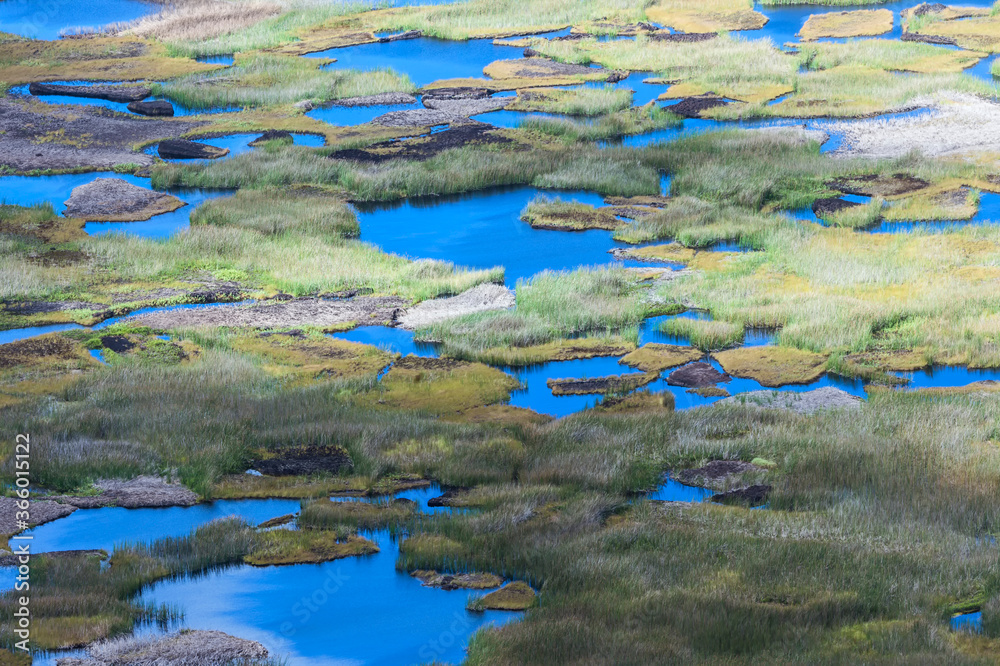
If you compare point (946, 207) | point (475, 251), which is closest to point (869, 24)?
point (946, 207)

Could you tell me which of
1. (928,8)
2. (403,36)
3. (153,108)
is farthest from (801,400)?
(928,8)

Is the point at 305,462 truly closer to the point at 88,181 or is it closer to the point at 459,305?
the point at 459,305

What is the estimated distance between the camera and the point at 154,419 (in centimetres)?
967

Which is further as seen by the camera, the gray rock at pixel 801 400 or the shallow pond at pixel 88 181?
the shallow pond at pixel 88 181

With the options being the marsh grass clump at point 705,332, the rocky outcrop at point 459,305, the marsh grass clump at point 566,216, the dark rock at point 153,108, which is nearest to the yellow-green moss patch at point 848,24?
the marsh grass clump at point 566,216

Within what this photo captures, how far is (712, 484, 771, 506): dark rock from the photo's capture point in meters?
8.25

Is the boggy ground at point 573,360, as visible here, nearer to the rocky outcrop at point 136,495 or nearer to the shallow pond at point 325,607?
the rocky outcrop at point 136,495

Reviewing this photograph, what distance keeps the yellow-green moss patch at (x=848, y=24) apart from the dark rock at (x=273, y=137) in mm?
14151

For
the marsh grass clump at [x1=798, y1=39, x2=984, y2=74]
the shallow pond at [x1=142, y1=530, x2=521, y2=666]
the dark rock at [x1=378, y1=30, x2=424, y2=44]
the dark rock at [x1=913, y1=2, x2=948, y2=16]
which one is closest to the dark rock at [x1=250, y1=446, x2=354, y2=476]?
the shallow pond at [x1=142, y1=530, x2=521, y2=666]

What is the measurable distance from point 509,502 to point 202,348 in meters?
5.33

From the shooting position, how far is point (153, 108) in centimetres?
2420

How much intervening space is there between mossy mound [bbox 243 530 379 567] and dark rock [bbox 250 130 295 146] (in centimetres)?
1493

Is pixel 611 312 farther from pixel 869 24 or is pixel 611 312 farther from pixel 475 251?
pixel 869 24

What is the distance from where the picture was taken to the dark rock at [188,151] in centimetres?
2083
